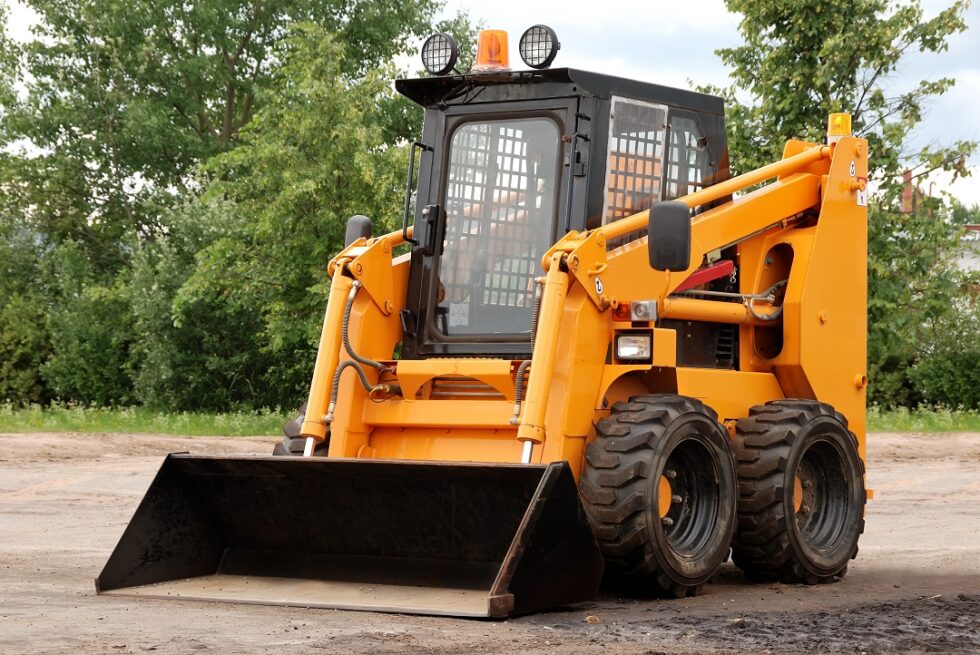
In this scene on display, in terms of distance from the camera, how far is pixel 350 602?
7016mm

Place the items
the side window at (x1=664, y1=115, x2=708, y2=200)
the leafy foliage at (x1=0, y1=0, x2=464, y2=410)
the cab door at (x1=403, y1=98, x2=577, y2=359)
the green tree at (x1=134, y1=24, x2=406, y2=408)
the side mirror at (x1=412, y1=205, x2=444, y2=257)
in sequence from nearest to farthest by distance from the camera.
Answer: the cab door at (x1=403, y1=98, x2=577, y2=359) → the side mirror at (x1=412, y1=205, x2=444, y2=257) → the side window at (x1=664, y1=115, x2=708, y2=200) → the green tree at (x1=134, y1=24, x2=406, y2=408) → the leafy foliage at (x1=0, y1=0, x2=464, y2=410)

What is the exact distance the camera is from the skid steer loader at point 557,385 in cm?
725

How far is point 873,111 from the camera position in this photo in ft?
83.4

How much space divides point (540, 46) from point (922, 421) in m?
19.0

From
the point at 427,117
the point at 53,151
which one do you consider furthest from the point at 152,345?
the point at 427,117

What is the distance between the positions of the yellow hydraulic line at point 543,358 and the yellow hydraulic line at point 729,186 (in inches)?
18.6

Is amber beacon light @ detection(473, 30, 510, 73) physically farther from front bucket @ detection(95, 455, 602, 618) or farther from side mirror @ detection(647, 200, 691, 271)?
front bucket @ detection(95, 455, 602, 618)

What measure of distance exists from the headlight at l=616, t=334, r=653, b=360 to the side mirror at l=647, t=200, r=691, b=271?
424mm

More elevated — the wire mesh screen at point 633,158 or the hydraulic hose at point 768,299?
the wire mesh screen at point 633,158

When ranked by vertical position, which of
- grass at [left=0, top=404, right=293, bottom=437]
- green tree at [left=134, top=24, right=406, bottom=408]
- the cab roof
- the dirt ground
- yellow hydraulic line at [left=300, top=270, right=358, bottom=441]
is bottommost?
the dirt ground

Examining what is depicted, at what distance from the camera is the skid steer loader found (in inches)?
285

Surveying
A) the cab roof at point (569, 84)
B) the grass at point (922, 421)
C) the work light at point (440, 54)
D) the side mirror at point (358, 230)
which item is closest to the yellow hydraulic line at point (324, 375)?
the side mirror at point (358, 230)

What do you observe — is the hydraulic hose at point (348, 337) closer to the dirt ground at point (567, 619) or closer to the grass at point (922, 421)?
the dirt ground at point (567, 619)

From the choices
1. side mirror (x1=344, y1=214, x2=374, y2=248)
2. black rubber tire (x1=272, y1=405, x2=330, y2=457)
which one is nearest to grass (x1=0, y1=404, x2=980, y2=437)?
side mirror (x1=344, y1=214, x2=374, y2=248)
